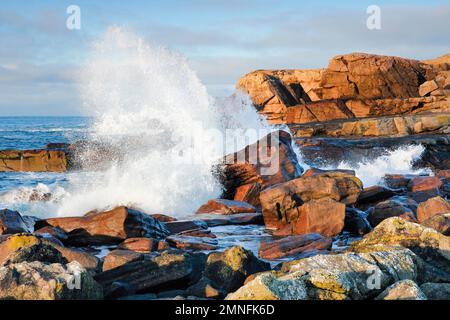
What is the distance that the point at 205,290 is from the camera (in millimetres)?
5320

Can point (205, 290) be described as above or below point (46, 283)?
below

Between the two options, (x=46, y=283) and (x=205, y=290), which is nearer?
(x=46, y=283)

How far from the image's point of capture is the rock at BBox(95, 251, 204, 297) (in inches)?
220

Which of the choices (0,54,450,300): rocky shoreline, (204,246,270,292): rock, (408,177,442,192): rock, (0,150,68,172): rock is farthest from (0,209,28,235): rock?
(0,150,68,172): rock

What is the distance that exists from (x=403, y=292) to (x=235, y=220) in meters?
5.23

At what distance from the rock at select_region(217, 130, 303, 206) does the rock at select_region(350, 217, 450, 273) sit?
4.79 m

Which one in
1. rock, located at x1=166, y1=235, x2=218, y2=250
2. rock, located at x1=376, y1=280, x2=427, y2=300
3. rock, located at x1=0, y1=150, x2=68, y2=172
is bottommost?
rock, located at x1=166, y1=235, x2=218, y2=250

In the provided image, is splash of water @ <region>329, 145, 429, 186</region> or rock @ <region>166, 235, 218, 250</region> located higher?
splash of water @ <region>329, 145, 429, 186</region>

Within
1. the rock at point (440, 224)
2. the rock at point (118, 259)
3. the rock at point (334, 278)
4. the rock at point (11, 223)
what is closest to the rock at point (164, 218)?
the rock at point (11, 223)

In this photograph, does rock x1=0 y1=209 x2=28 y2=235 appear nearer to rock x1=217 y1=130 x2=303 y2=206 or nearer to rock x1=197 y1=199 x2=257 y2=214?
rock x1=197 y1=199 x2=257 y2=214

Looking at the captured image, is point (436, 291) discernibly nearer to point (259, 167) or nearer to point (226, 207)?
point (226, 207)

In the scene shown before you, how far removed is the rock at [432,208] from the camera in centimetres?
859

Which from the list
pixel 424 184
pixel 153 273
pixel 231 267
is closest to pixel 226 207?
pixel 424 184

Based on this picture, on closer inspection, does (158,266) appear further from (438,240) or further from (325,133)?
(325,133)
